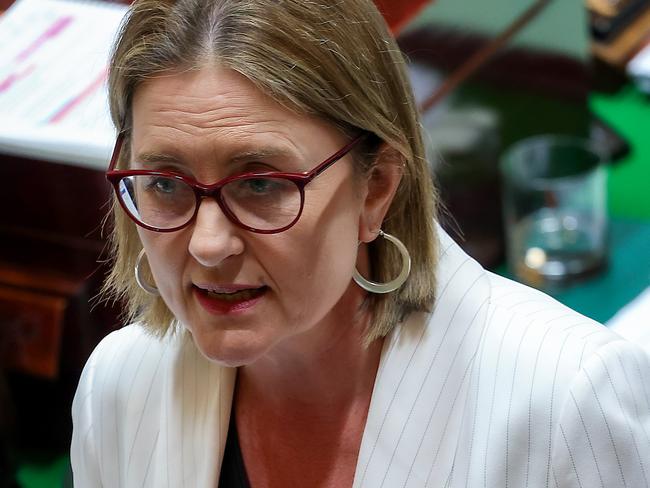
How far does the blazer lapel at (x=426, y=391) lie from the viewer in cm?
148

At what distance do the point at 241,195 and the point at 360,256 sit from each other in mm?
248

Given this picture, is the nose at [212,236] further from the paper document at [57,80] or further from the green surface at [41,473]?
the green surface at [41,473]

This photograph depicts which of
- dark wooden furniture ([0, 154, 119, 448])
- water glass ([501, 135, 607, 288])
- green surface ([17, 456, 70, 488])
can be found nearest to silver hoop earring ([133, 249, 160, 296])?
dark wooden furniture ([0, 154, 119, 448])

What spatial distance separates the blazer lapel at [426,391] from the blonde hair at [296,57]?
0.15 metres

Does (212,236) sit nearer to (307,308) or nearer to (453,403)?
(307,308)

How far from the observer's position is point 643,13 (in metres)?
3.69

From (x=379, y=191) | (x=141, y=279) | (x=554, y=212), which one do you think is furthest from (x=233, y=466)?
(x=554, y=212)

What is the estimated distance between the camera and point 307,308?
4.49 feet

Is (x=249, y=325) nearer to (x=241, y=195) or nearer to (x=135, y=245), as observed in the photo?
(x=241, y=195)

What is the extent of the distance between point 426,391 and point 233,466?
0.27 metres

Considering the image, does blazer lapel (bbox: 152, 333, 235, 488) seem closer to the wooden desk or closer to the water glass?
the wooden desk

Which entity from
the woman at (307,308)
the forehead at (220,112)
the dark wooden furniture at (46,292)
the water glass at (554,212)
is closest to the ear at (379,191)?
the woman at (307,308)

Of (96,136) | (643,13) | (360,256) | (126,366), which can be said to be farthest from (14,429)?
(643,13)

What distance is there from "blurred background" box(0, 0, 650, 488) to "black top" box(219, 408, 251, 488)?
0.55 metres
